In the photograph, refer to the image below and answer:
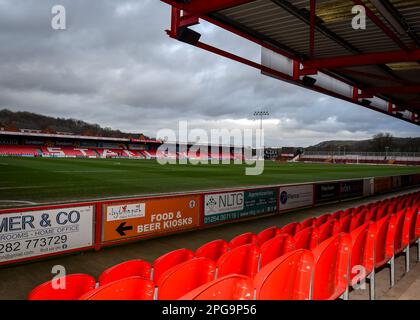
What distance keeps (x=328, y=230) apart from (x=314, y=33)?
19.1 feet

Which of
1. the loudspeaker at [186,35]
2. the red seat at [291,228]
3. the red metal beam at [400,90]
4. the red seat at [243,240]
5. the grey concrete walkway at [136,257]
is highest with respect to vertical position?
the red metal beam at [400,90]

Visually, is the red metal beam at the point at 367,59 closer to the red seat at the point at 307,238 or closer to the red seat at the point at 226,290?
the red seat at the point at 307,238

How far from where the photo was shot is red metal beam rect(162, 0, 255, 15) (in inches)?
206

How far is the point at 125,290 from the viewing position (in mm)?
1898

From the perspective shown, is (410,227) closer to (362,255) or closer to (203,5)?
(362,255)

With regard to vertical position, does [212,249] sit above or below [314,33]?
below

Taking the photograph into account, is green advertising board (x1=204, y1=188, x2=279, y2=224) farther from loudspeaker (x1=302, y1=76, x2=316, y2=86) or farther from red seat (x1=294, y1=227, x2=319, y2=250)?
red seat (x1=294, y1=227, x2=319, y2=250)

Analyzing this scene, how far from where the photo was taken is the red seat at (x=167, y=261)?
292 cm

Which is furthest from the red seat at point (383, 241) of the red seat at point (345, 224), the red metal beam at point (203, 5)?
the red metal beam at point (203, 5)

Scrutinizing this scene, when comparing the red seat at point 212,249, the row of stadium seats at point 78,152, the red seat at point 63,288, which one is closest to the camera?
the red seat at point 63,288

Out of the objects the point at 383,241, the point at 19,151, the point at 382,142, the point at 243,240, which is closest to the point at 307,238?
the point at 243,240

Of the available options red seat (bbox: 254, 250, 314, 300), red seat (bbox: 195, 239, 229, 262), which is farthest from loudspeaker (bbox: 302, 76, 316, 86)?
red seat (bbox: 254, 250, 314, 300)

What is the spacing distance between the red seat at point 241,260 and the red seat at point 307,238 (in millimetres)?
777
